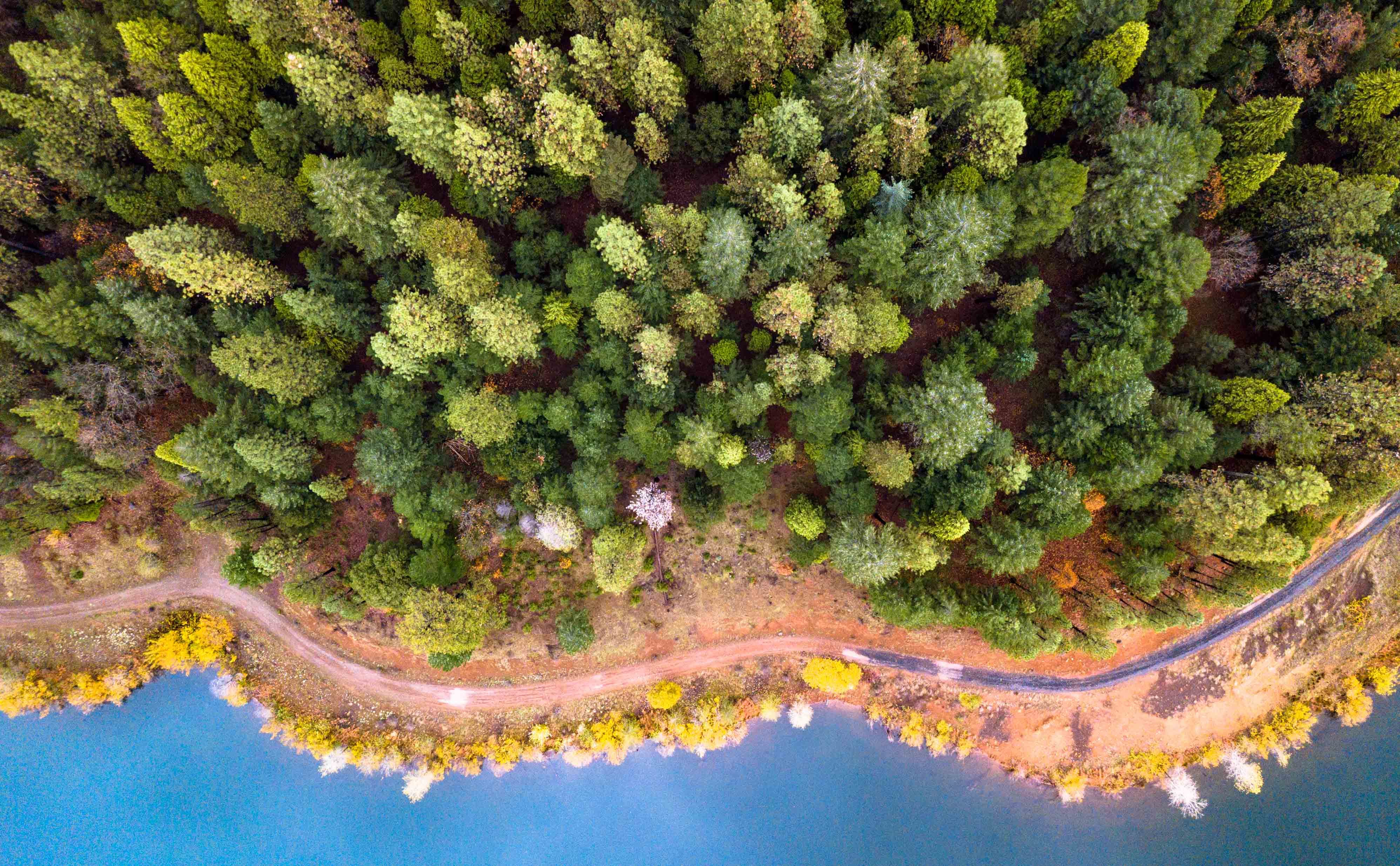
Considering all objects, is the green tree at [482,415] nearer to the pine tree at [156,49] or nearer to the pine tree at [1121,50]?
the pine tree at [156,49]

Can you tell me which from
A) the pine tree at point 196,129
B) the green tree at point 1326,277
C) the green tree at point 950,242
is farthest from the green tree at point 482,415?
the green tree at point 1326,277

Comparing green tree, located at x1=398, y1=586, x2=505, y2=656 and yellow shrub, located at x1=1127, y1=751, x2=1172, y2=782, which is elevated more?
yellow shrub, located at x1=1127, y1=751, x2=1172, y2=782

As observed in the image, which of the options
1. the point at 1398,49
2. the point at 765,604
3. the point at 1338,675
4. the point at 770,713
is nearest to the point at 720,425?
the point at 765,604

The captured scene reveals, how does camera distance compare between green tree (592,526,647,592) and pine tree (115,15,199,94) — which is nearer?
pine tree (115,15,199,94)

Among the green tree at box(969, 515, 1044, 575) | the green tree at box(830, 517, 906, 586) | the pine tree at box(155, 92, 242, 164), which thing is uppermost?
the pine tree at box(155, 92, 242, 164)

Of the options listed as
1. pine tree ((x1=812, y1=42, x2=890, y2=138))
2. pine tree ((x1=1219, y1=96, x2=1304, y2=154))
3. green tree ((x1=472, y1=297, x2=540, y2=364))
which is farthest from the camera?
green tree ((x1=472, y1=297, x2=540, y2=364))

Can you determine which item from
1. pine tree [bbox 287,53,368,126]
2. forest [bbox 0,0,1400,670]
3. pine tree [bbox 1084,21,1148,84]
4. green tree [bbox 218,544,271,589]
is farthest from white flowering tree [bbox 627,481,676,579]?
pine tree [bbox 1084,21,1148,84]

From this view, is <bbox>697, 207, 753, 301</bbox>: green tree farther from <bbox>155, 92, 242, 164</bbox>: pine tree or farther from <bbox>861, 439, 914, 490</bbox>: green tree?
<bbox>155, 92, 242, 164</bbox>: pine tree

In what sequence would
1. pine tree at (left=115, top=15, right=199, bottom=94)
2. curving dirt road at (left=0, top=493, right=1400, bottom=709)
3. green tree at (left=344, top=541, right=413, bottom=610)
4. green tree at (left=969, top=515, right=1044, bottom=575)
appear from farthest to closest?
1. curving dirt road at (left=0, top=493, right=1400, bottom=709)
2. green tree at (left=344, top=541, right=413, bottom=610)
3. green tree at (left=969, top=515, right=1044, bottom=575)
4. pine tree at (left=115, top=15, right=199, bottom=94)
